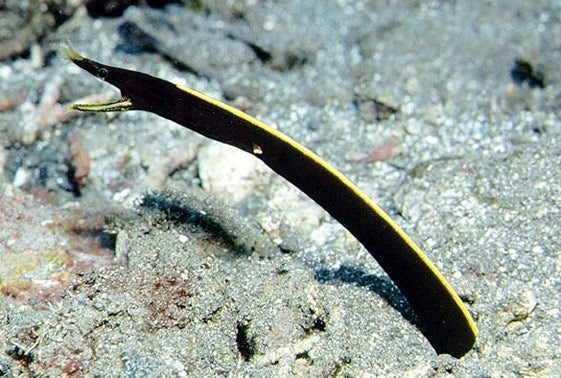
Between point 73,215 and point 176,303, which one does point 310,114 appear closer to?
point 73,215

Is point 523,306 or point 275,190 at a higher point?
point 523,306

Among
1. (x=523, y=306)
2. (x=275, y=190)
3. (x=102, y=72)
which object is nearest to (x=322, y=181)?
(x=102, y=72)

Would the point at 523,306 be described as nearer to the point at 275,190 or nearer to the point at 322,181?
the point at 322,181

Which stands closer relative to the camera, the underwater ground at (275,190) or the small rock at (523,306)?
the underwater ground at (275,190)

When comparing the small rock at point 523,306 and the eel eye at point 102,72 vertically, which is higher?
the small rock at point 523,306

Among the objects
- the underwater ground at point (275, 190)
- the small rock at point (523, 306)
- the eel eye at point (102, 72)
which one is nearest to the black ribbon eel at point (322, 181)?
the eel eye at point (102, 72)

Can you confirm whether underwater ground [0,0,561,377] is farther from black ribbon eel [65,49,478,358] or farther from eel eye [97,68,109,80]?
eel eye [97,68,109,80]

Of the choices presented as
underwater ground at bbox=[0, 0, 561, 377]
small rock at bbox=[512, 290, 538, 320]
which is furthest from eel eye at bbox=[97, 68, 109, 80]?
small rock at bbox=[512, 290, 538, 320]

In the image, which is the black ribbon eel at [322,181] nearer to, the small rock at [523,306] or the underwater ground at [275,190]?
the underwater ground at [275,190]
